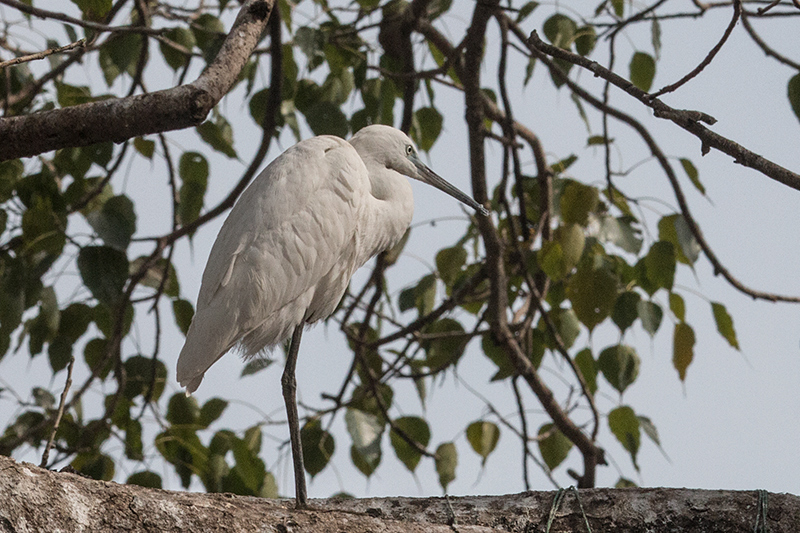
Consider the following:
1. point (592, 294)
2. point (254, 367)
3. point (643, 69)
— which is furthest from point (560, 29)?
point (254, 367)

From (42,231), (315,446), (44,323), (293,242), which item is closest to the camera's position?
(293,242)

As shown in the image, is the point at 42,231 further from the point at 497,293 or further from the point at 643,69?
the point at 643,69

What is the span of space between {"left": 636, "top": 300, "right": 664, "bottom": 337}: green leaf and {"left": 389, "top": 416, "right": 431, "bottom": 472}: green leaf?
835mm

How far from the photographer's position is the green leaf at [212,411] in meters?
2.97

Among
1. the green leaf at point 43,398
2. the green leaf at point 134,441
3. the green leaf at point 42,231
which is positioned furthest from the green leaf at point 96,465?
the green leaf at point 42,231

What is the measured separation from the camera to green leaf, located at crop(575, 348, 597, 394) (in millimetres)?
2846

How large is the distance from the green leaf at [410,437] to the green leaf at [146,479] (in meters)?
0.78

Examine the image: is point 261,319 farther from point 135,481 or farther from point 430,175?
point 135,481

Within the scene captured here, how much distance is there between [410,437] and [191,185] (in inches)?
46.0

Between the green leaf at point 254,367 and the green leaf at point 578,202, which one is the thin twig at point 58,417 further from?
the green leaf at point 578,202

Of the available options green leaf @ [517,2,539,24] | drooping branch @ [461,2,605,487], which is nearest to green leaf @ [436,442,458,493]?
drooping branch @ [461,2,605,487]

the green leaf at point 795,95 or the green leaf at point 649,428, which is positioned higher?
the green leaf at point 795,95

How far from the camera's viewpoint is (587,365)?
2.86 meters

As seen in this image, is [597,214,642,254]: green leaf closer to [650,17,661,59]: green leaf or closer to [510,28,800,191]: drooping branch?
[650,17,661,59]: green leaf
